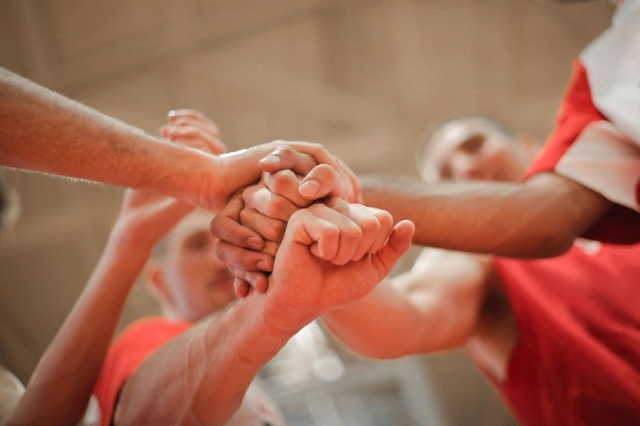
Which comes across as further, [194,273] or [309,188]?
[194,273]

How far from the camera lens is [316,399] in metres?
4.09

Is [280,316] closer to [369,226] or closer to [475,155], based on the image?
[369,226]

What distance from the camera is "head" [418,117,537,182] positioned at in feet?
6.72

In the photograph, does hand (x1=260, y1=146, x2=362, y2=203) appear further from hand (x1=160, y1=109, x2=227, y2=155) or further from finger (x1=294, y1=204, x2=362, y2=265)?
hand (x1=160, y1=109, x2=227, y2=155)

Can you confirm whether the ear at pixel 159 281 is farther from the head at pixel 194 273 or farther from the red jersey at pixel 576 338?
the red jersey at pixel 576 338

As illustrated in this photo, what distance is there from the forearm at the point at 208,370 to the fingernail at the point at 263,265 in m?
0.05

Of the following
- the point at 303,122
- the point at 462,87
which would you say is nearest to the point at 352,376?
the point at 303,122

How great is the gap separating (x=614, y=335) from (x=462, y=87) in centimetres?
340

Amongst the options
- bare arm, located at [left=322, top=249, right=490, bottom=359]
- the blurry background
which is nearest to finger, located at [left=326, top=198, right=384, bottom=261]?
bare arm, located at [left=322, top=249, right=490, bottom=359]

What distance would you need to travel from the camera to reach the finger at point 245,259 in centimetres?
87

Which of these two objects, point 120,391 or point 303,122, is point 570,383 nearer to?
point 120,391

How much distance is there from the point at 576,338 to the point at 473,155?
102 centimetres

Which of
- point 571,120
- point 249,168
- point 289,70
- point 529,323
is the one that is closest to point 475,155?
point 571,120

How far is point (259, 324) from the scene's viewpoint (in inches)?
33.9
